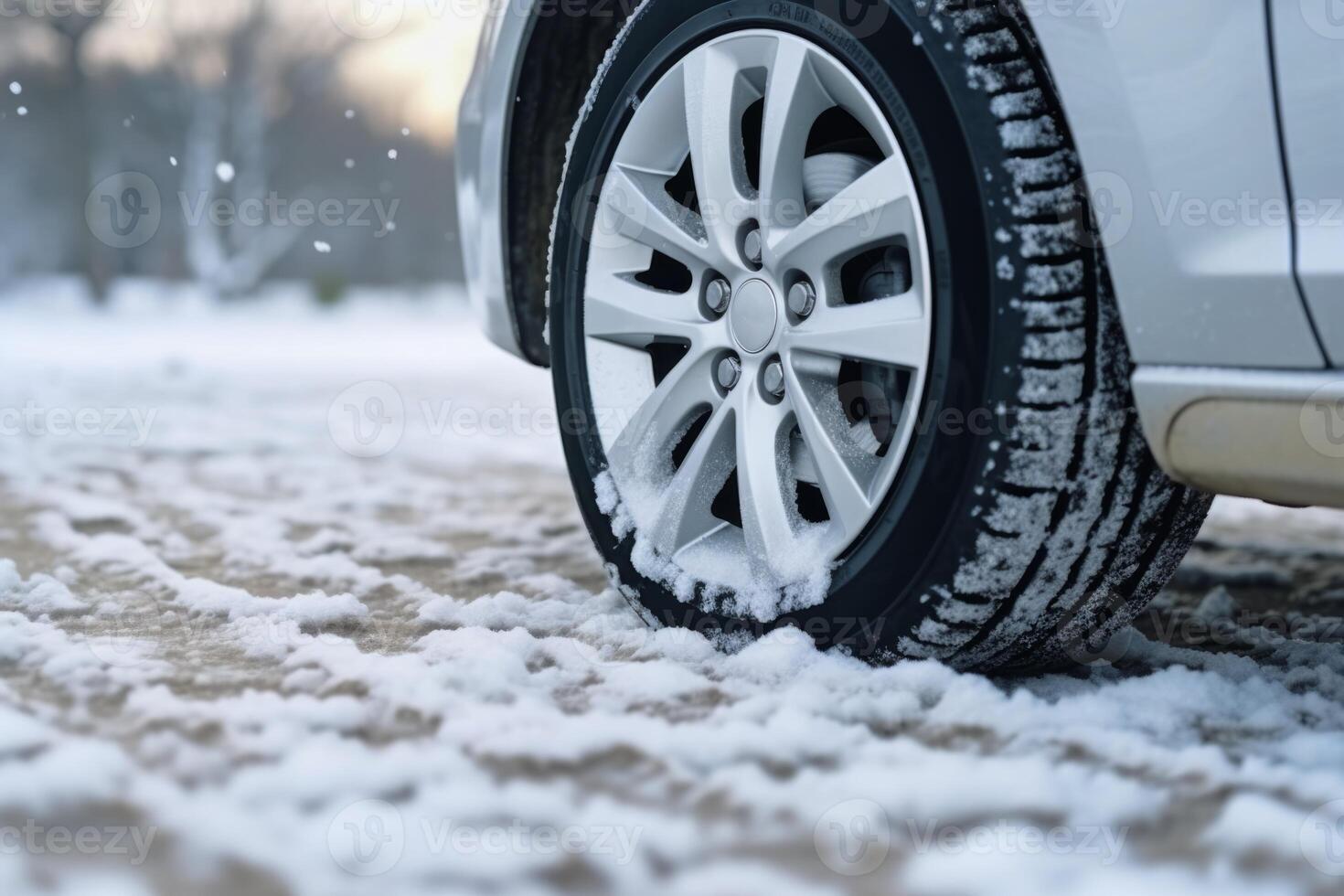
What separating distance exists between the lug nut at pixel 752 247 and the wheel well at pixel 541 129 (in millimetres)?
613

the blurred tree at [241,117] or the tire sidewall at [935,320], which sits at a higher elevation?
the blurred tree at [241,117]

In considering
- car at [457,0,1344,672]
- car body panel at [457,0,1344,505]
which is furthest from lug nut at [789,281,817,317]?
car body panel at [457,0,1344,505]

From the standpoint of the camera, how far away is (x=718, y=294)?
1850 millimetres

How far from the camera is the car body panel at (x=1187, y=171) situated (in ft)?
4.04

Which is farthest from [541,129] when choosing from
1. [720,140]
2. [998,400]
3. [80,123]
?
[80,123]

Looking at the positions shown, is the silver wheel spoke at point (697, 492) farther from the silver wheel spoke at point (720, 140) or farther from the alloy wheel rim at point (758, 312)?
the silver wheel spoke at point (720, 140)

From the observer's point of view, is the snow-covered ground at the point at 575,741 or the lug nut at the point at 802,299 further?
the lug nut at the point at 802,299

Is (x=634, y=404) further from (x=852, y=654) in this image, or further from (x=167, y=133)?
(x=167, y=133)

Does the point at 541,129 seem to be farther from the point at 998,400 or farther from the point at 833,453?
the point at 998,400

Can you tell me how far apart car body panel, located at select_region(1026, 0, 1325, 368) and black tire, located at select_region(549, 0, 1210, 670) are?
68 mm

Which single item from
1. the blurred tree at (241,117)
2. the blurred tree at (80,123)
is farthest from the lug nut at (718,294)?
the blurred tree at (241,117)

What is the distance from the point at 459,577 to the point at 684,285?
821 mm

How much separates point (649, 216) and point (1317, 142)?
1.01 metres

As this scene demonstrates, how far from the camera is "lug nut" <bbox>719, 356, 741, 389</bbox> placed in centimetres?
182
